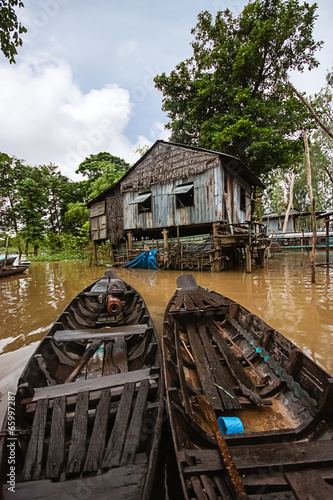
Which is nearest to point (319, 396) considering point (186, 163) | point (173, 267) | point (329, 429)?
point (329, 429)

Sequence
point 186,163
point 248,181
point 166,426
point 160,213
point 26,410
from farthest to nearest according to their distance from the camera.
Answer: point 248,181, point 160,213, point 186,163, point 166,426, point 26,410

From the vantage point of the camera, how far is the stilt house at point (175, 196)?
13.5m

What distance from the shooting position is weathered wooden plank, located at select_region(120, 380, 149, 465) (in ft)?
5.62

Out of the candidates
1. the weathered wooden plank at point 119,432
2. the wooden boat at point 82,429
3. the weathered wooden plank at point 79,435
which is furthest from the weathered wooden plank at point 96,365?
the weathered wooden plank at point 119,432

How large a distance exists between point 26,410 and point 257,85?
25594 mm

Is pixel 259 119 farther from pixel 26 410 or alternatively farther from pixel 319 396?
pixel 26 410

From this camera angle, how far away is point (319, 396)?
2.19 metres

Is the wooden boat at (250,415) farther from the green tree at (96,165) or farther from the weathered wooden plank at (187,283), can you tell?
the green tree at (96,165)

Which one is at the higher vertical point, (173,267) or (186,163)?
(186,163)

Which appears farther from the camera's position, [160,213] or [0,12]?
[160,213]

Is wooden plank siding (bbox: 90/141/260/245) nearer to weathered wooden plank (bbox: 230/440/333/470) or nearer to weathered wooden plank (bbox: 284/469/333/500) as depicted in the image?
weathered wooden plank (bbox: 230/440/333/470)

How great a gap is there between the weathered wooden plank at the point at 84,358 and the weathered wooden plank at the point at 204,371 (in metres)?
1.61

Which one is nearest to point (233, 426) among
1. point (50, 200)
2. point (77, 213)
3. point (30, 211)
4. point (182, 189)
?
point (182, 189)

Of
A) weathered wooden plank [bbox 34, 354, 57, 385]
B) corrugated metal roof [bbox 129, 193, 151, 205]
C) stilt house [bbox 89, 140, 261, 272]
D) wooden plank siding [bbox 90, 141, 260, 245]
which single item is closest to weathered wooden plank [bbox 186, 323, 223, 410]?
weathered wooden plank [bbox 34, 354, 57, 385]
